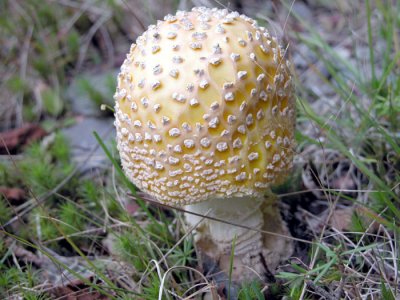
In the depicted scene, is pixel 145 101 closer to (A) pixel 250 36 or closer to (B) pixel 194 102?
(B) pixel 194 102

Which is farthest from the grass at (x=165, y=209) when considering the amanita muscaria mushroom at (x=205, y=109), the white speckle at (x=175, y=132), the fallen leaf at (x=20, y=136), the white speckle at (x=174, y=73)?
the white speckle at (x=174, y=73)

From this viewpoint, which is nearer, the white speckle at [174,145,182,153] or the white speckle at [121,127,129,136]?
the white speckle at [174,145,182,153]

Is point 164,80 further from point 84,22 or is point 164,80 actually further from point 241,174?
point 84,22

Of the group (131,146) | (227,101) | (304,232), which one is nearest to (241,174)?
(227,101)

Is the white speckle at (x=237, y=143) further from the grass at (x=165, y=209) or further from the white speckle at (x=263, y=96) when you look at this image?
the grass at (x=165, y=209)

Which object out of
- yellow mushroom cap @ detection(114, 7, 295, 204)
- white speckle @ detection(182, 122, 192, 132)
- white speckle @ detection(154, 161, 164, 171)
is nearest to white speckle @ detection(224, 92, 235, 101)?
yellow mushroom cap @ detection(114, 7, 295, 204)

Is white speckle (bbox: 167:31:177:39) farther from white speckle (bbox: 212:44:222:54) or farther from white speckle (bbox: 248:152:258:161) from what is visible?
white speckle (bbox: 248:152:258:161)

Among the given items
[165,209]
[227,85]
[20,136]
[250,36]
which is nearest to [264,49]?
[250,36]
